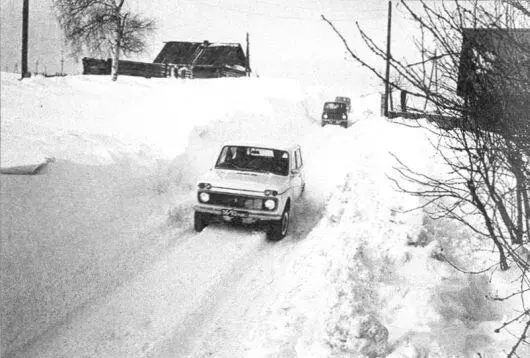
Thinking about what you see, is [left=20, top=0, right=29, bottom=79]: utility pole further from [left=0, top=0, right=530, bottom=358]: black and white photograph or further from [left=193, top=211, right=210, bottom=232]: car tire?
[left=193, top=211, right=210, bottom=232]: car tire

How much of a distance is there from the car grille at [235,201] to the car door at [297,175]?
128cm

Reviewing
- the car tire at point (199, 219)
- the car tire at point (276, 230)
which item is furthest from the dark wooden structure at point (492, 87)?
the car tire at point (199, 219)

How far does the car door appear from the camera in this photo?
911cm

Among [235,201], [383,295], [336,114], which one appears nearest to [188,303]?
[383,295]

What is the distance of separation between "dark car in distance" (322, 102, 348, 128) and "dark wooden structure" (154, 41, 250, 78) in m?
20.1

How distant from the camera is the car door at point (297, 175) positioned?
9.11m

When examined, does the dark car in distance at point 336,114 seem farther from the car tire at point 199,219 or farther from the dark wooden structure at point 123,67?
the dark wooden structure at point 123,67

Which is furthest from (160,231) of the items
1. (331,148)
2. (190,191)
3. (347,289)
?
(331,148)

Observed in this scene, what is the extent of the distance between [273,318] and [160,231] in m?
3.66

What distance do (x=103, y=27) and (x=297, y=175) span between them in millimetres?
27253

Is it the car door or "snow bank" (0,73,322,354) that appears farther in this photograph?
the car door

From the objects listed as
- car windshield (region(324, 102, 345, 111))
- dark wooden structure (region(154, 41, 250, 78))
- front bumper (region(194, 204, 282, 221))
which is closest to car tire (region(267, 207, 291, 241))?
front bumper (region(194, 204, 282, 221))

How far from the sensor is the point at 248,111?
24156 millimetres

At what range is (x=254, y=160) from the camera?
9.16 metres
